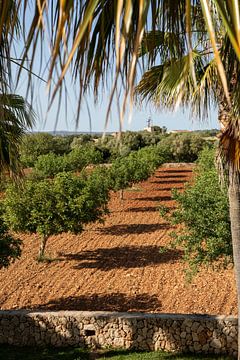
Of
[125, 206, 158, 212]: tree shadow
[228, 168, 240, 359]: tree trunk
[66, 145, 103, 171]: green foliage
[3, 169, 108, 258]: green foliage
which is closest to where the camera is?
[228, 168, 240, 359]: tree trunk

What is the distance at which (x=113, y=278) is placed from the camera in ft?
41.0

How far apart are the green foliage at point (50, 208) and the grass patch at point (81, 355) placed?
5.92 meters

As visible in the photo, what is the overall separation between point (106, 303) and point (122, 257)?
150 inches

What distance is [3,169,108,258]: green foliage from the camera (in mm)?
14445

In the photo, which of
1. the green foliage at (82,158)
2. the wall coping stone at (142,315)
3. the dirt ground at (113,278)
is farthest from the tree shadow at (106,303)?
the green foliage at (82,158)

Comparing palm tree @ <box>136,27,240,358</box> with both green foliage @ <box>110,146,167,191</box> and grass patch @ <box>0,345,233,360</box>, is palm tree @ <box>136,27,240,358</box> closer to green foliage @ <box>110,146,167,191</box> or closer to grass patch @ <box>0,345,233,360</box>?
grass patch @ <box>0,345,233,360</box>

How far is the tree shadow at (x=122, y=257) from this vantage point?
13.6 meters

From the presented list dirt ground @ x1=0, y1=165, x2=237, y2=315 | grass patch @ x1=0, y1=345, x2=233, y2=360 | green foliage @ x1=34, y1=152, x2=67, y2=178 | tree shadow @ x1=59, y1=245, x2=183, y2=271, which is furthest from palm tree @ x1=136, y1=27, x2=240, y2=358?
green foliage @ x1=34, y1=152, x2=67, y2=178

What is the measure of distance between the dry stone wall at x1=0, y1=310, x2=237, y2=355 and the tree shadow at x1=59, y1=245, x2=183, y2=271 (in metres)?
4.73

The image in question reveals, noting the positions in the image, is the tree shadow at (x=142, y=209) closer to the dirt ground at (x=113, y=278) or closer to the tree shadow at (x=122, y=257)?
the dirt ground at (x=113, y=278)

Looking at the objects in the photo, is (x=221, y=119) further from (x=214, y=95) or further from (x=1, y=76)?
(x=1, y=76)

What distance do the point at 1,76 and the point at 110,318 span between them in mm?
7473

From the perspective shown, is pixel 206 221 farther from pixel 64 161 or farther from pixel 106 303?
pixel 64 161

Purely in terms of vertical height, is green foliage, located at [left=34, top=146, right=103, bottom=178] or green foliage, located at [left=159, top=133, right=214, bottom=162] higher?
green foliage, located at [left=159, top=133, right=214, bottom=162]
